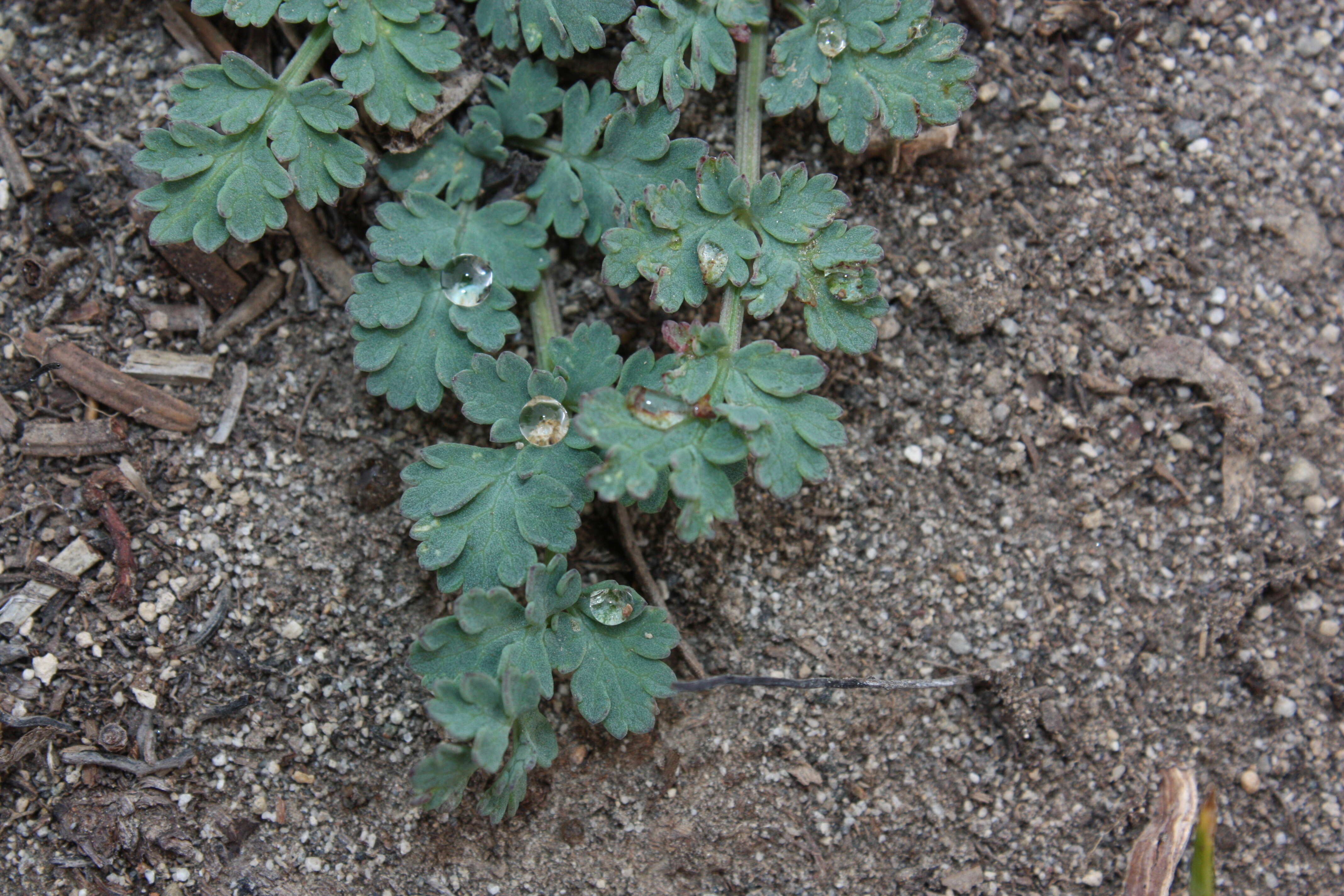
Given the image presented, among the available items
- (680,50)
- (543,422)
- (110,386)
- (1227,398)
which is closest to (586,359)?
(543,422)

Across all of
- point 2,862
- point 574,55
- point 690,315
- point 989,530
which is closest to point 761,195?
point 690,315

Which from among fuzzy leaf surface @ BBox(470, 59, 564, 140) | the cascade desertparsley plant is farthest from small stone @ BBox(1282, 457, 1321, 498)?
fuzzy leaf surface @ BBox(470, 59, 564, 140)

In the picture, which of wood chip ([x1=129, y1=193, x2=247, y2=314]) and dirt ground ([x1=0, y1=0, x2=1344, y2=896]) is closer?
dirt ground ([x1=0, y1=0, x2=1344, y2=896])

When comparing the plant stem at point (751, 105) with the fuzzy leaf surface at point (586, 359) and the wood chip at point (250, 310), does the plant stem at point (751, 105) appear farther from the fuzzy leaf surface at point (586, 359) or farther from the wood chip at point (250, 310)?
the wood chip at point (250, 310)

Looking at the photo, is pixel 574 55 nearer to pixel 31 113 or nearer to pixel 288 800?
pixel 31 113

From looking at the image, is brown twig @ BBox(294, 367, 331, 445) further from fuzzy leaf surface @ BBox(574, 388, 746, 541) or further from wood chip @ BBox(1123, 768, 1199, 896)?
wood chip @ BBox(1123, 768, 1199, 896)

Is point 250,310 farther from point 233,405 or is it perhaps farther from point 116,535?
point 116,535
